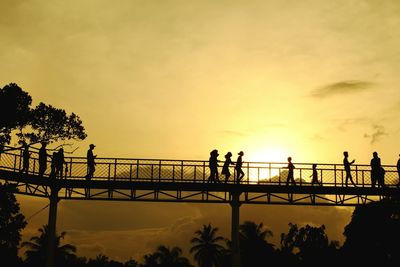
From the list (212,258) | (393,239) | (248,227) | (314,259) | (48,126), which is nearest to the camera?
(48,126)

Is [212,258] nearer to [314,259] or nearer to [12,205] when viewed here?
[314,259]

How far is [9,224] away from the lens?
31.8 meters

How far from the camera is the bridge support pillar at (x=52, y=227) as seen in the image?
26.0 m

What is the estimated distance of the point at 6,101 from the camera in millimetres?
32688

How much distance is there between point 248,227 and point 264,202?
37547mm

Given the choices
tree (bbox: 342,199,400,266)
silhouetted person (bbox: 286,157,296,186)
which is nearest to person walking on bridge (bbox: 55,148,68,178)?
silhouetted person (bbox: 286,157,296,186)

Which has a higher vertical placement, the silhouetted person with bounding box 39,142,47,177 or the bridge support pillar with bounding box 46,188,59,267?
the silhouetted person with bounding box 39,142,47,177

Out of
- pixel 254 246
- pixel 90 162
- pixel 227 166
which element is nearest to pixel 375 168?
pixel 227 166

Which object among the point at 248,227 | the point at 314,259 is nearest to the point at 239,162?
the point at 314,259

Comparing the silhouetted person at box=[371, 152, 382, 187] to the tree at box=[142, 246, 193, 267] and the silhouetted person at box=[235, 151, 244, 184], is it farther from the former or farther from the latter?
the tree at box=[142, 246, 193, 267]

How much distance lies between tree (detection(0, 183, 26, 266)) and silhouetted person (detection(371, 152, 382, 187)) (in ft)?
60.8

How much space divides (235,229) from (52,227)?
26.7ft

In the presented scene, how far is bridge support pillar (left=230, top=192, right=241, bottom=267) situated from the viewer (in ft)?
84.6

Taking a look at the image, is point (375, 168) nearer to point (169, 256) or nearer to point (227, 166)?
point (227, 166)
